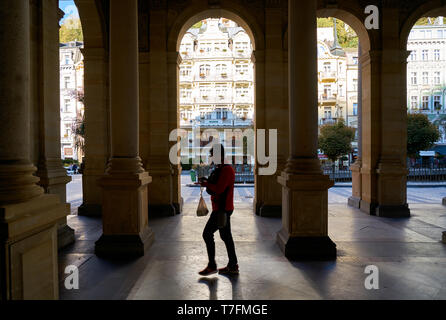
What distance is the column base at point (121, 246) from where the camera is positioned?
626cm

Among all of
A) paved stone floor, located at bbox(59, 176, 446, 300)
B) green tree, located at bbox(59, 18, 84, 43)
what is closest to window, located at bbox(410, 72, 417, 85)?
paved stone floor, located at bbox(59, 176, 446, 300)

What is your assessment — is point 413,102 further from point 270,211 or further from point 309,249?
point 309,249

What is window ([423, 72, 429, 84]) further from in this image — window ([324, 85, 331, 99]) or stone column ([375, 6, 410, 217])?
stone column ([375, 6, 410, 217])

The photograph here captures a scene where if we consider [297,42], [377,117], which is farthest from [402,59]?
[297,42]

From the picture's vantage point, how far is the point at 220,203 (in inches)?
199

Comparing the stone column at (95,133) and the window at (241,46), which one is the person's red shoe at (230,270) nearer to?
the stone column at (95,133)

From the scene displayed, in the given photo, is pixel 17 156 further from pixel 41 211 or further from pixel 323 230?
pixel 323 230

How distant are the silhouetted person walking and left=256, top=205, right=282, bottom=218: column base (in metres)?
5.42

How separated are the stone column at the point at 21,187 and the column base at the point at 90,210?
7.91m

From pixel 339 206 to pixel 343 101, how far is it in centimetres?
4239

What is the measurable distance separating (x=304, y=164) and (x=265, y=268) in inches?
87.0

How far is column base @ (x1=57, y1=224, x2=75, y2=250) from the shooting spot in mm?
6859

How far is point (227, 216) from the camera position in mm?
5141

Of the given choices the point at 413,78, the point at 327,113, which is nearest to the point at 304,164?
the point at 327,113
